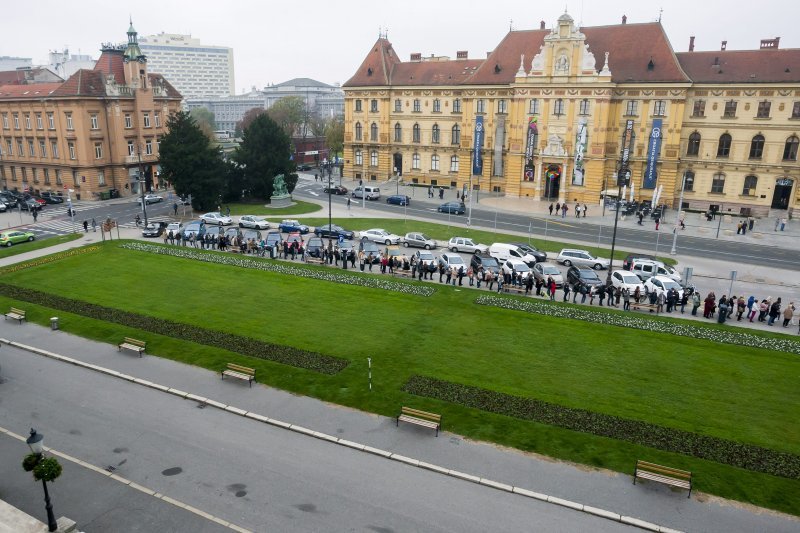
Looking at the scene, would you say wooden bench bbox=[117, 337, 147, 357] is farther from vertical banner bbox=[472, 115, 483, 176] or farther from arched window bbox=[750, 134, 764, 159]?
arched window bbox=[750, 134, 764, 159]

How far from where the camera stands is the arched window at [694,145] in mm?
63547

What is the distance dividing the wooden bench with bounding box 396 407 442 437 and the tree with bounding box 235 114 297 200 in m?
51.7

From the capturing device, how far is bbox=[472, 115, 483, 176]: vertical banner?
72.8 metres

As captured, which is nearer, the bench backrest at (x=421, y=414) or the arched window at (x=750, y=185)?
the bench backrest at (x=421, y=414)

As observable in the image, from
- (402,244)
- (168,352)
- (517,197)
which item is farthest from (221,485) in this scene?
(517,197)

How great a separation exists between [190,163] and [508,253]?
115 feet

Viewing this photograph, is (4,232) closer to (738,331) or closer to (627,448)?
(627,448)

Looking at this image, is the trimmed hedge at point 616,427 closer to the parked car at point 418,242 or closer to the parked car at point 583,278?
the parked car at point 583,278

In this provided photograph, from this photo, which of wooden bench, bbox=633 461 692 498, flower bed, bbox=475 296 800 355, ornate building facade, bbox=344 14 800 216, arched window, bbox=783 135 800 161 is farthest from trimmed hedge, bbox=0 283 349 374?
arched window, bbox=783 135 800 161

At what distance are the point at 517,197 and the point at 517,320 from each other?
44046 millimetres

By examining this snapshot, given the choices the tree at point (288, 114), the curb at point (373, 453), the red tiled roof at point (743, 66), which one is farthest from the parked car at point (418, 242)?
the tree at point (288, 114)

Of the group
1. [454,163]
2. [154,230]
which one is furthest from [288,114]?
[154,230]

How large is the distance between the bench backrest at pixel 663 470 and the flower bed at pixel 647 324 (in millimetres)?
12861

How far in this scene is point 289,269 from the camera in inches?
1508
